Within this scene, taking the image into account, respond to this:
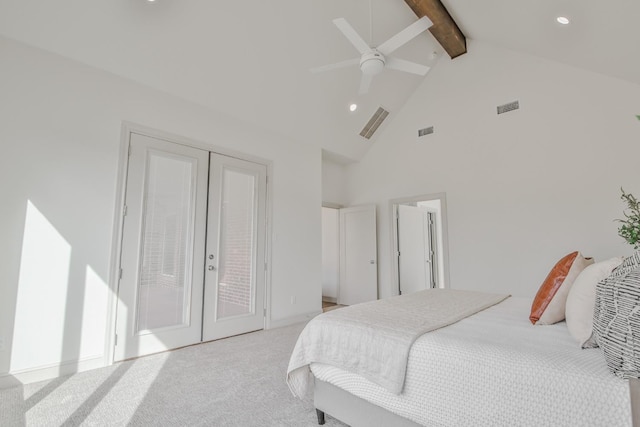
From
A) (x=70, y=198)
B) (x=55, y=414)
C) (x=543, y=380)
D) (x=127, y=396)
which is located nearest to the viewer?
(x=543, y=380)

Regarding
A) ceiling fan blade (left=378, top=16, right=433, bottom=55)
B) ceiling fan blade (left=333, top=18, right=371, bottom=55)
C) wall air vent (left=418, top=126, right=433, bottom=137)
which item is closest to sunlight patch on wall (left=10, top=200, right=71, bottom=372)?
ceiling fan blade (left=333, top=18, right=371, bottom=55)

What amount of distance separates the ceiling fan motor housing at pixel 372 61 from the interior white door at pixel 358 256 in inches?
133

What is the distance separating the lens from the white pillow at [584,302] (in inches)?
54.1

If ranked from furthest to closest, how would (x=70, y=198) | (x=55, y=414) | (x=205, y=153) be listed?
(x=205, y=153) < (x=70, y=198) < (x=55, y=414)

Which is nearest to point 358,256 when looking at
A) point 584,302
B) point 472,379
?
point 584,302

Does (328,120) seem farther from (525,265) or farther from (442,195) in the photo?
(525,265)

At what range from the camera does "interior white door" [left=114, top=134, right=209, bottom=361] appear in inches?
123

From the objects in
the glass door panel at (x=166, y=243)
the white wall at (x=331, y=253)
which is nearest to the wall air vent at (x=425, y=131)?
the white wall at (x=331, y=253)

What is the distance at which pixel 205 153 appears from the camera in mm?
3830

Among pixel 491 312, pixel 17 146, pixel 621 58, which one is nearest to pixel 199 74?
pixel 17 146

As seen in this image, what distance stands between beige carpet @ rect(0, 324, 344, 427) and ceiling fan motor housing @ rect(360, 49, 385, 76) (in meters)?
2.68

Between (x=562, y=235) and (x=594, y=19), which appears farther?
(x=562, y=235)

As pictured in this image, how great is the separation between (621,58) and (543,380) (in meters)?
3.91

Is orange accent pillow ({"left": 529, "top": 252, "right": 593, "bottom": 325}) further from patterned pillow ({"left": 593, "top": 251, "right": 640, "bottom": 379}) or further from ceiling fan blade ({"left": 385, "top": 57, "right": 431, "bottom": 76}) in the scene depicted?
ceiling fan blade ({"left": 385, "top": 57, "right": 431, "bottom": 76})
